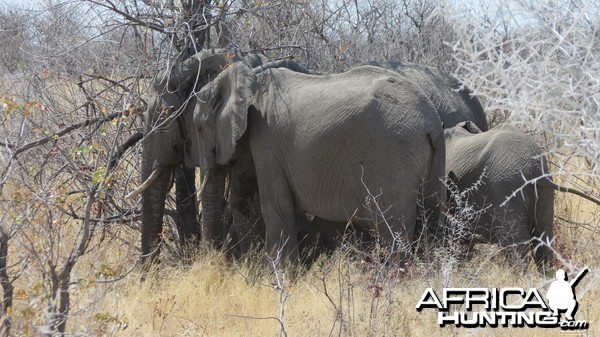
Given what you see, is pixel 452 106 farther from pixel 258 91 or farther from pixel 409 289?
pixel 409 289

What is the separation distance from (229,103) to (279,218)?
2.86 ft

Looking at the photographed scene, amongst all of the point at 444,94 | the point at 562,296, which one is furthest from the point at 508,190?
the point at 562,296

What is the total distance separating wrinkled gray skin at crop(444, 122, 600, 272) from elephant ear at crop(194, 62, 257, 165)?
60.5 inches

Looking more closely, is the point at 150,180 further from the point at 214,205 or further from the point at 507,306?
the point at 507,306

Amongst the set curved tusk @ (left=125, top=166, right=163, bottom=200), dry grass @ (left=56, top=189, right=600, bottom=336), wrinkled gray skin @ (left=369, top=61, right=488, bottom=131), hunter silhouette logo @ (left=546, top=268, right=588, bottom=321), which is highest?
wrinkled gray skin @ (left=369, top=61, right=488, bottom=131)

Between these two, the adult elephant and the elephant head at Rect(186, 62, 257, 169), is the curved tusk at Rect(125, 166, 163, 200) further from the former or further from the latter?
the elephant head at Rect(186, 62, 257, 169)

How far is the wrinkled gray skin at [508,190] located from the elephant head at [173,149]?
6.13ft

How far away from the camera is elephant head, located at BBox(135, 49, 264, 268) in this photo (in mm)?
7910

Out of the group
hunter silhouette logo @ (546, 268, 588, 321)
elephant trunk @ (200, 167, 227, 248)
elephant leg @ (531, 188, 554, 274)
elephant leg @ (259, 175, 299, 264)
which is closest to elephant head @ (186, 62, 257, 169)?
elephant trunk @ (200, 167, 227, 248)

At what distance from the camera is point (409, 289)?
240 inches

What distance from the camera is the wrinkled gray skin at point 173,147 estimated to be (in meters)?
7.91

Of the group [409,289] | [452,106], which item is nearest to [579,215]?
[452,106]

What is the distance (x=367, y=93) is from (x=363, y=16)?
4782mm

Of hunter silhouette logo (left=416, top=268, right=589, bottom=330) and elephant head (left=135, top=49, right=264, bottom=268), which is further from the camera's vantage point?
elephant head (left=135, top=49, right=264, bottom=268)
